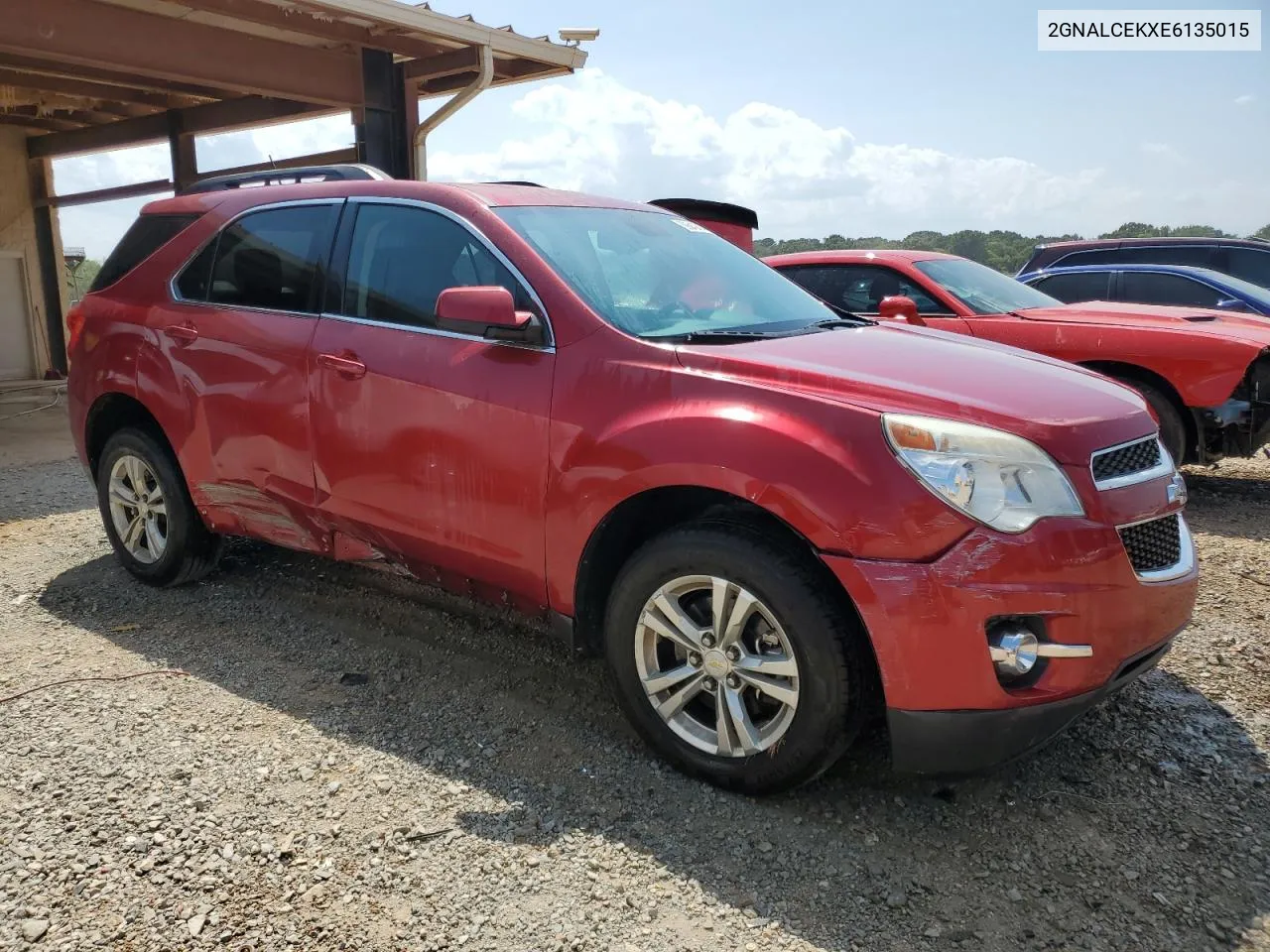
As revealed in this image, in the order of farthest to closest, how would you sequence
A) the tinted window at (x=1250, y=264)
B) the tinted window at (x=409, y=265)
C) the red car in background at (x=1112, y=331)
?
the tinted window at (x=1250, y=264) < the red car in background at (x=1112, y=331) < the tinted window at (x=409, y=265)

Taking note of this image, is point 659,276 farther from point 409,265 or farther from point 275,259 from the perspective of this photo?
point 275,259

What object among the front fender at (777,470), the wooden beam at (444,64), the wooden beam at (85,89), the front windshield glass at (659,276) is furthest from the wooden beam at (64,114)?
the front fender at (777,470)

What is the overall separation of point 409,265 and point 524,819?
79.4 inches

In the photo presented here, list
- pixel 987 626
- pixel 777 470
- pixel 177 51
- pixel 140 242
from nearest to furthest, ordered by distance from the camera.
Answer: pixel 987 626
pixel 777 470
pixel 140 242
pixel 177 51

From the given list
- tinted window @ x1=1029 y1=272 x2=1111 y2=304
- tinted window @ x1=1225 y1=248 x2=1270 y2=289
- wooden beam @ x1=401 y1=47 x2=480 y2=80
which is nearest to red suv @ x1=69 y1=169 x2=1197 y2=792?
wooden beam @ x1=401 y1=47 x2=480 y2=80

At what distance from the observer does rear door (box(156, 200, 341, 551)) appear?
383 centimetres

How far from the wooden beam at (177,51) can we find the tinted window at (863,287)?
4.97 m

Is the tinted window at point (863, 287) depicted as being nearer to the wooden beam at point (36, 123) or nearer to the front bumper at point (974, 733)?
the front bumper at point (974, 733)

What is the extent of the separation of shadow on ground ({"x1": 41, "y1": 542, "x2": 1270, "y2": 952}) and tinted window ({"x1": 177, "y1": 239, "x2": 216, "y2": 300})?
148 cm

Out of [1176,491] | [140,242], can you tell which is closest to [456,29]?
[140,242]

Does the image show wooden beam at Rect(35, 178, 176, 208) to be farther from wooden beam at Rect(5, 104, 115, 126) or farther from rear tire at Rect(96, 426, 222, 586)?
rear tire at Rect(96, 426, 222, 586)

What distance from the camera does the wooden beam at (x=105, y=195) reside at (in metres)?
13.8

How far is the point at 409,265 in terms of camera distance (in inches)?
142

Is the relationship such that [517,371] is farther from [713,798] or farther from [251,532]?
[251,532]
